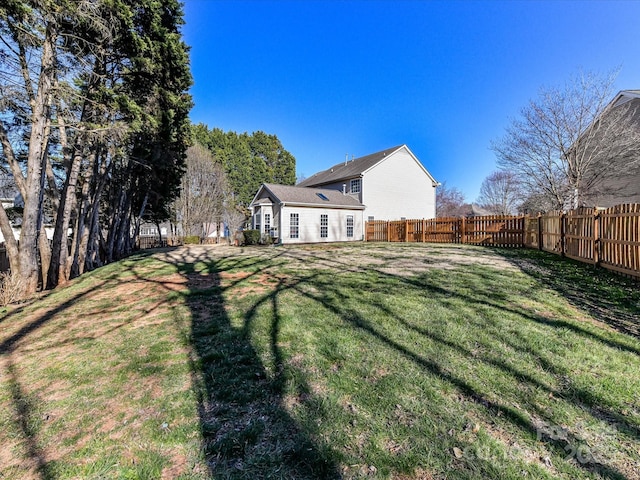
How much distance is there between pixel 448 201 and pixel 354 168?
96.3 ft

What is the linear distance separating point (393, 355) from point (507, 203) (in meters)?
43.2

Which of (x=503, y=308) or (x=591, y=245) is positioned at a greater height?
(x=591, y=245)

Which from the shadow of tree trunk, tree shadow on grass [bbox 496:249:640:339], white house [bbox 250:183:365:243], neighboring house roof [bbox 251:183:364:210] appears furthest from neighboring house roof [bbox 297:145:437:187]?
the shadow of tree trunk

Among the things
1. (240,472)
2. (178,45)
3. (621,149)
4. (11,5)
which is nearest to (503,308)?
(240,472)

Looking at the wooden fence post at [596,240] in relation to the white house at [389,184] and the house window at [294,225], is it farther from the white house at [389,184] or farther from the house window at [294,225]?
the white house at [389,184]

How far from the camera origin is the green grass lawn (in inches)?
73.7

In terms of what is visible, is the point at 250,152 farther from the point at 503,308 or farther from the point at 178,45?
the point at 503,308

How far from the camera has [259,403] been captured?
2410mm

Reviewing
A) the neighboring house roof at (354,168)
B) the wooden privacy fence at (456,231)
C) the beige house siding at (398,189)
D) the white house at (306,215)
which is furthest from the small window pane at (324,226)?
the neighboring house roof at (354,168)

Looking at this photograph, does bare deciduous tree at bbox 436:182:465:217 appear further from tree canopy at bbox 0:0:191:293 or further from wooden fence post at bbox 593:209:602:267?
tree canopy at bbox 0:0:191:293

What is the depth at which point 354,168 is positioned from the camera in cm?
2352

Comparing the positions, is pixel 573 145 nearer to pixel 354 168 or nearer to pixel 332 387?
pixel 354 168

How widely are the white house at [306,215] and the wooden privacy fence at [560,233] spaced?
2.44 m

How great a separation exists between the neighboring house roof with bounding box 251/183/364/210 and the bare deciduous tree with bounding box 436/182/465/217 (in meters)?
28.1
